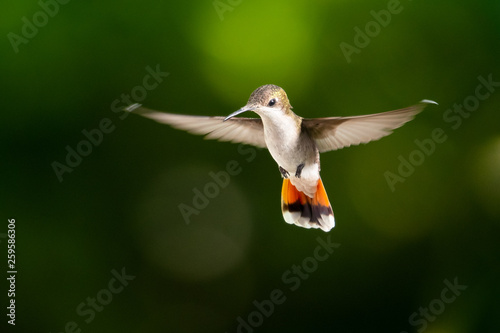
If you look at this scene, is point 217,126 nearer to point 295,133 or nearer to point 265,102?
point 295,133

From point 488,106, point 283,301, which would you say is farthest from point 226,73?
point 488,106

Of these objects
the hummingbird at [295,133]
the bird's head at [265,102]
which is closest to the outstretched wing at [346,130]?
the hummingbird at [295,133]

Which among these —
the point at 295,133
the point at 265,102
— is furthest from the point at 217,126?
the point at 265,102

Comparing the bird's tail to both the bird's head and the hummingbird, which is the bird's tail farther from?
the bird's head

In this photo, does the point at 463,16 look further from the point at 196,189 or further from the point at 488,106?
the point at 196,189

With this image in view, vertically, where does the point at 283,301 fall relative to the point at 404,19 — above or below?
below

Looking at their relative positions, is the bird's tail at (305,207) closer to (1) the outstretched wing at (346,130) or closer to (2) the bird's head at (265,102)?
(1) the outstretched wing at (346,130)
